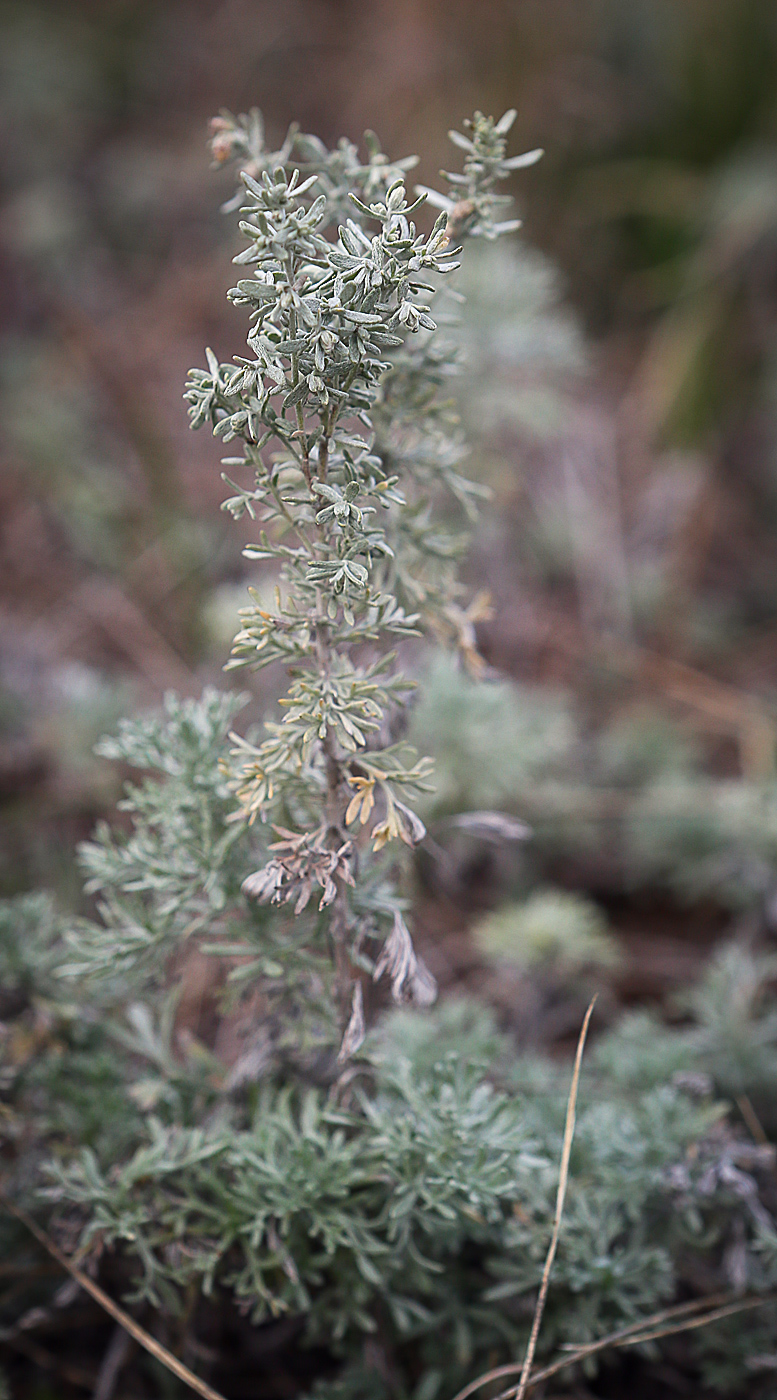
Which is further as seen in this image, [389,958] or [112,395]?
[112,395]

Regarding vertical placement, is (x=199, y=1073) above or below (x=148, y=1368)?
above

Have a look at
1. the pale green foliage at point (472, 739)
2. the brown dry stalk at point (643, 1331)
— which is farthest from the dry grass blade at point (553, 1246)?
the pale green foliage at point (472, 739)

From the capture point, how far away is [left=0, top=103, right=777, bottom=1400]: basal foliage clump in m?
1.03

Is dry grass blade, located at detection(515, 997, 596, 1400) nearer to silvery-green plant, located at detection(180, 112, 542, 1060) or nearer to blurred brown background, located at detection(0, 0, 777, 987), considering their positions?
silvery-green plant, located at detection(180, 112, 542, 1060)

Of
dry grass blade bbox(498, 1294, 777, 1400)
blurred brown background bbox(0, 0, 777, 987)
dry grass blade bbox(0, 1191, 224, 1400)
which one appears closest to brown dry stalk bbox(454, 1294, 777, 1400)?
dry grass blade bbox(498, 1294, 777, 1400)

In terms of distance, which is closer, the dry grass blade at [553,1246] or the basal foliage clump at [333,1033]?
the basal foliage clump at [333,1033]

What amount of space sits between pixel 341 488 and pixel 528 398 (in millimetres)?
1402

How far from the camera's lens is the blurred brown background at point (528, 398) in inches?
88.5

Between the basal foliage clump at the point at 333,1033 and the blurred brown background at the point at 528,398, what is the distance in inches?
24.0

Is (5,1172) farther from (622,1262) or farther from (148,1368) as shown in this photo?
(622,1262)

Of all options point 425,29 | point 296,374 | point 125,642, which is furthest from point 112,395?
point 425,29

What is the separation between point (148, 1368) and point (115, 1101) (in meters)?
0.41

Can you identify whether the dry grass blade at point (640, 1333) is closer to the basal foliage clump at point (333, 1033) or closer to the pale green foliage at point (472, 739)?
the basal foliage clump at point (333, 1033)

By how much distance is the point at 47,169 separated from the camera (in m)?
4.44
